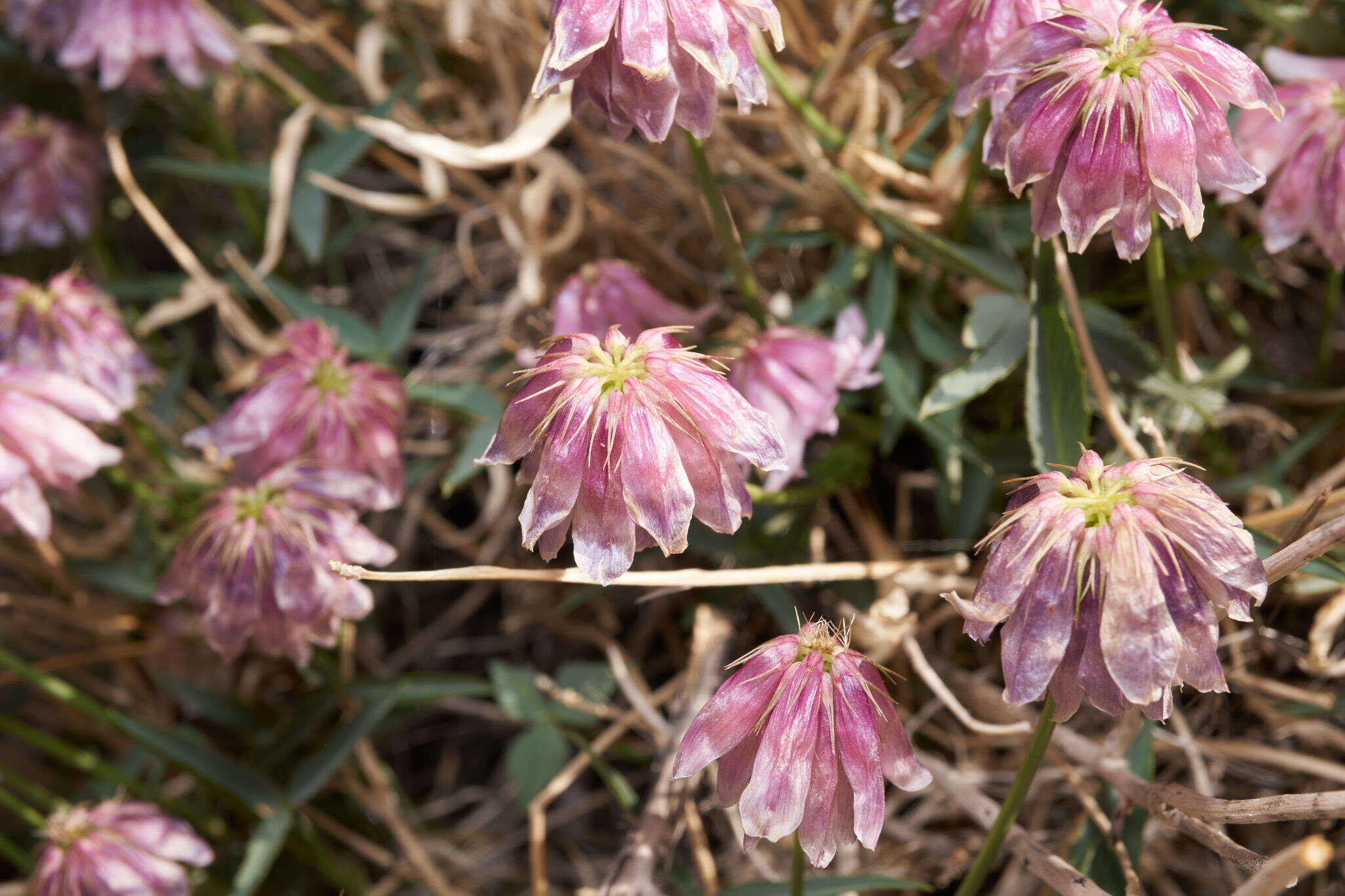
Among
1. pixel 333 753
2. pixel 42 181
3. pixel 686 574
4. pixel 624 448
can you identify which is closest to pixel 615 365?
pixel 624 448

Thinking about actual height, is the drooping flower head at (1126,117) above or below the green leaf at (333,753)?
above

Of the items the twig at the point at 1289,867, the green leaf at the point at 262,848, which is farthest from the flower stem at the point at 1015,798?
the green leaf at the point at 262,848

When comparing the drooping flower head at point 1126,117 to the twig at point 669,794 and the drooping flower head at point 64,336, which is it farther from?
the drooping flower head at point 64,336

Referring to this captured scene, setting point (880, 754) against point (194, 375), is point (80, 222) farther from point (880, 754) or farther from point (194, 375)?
point (880, 754)

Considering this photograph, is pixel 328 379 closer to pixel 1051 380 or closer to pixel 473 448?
pixel 473 448

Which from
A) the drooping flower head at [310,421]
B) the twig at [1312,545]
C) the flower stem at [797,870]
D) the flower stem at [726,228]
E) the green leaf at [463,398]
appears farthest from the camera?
the green leaf at [463,398]

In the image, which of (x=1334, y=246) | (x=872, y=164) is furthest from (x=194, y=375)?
(x=1334, y=246)
